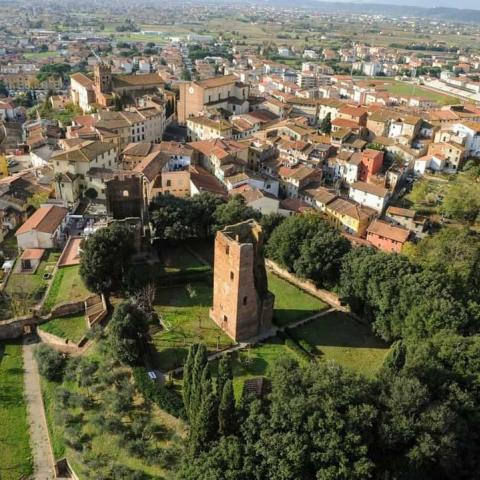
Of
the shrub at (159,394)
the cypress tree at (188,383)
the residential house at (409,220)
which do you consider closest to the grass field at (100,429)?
the shrub at (159,394)

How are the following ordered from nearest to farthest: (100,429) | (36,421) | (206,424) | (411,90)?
(206,424)
(100,429)
(36,421)
(411,90)

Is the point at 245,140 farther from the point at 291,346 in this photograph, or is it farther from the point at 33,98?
the point at 33,98

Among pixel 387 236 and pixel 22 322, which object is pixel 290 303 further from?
pixel 22 322

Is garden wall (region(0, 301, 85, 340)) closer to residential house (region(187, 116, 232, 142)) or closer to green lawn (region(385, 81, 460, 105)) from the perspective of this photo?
residential house (region(187, 116, 232, 142))

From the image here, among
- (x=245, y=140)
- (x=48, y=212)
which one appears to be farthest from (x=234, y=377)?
(x=245, y=140)

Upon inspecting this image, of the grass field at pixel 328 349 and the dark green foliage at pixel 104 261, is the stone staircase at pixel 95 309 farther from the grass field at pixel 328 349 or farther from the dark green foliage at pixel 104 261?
the grass field at pixel 328 349

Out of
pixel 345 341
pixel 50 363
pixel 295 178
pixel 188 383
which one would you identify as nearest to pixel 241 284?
pixel 188 383

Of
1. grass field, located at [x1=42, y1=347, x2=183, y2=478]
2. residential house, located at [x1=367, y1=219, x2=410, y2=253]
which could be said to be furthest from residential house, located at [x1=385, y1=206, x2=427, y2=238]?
grass field, located at [x1=42, y1=347, x2=183, y2=478]
